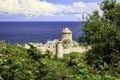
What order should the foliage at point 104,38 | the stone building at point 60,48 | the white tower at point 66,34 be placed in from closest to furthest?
1. the foliage at point 104,38
2. the stone building at point 60,48
3. the white tower at point 66,34

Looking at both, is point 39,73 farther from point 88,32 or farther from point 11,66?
point 88,32

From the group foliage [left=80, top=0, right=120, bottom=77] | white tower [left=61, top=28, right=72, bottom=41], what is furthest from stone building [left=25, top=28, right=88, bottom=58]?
foliage [left=80, top=0, right=120, bottom=77]

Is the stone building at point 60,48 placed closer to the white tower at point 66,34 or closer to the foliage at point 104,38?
the white tower at point 66,34

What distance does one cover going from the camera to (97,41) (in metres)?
32.2

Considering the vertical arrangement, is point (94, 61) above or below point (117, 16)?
below

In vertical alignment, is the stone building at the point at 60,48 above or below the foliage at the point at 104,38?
below

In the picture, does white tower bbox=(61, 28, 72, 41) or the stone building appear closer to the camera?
the stone building

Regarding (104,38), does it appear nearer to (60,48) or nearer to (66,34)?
(60,48)

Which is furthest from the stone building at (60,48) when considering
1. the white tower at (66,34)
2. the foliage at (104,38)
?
the foliage at (104,38)

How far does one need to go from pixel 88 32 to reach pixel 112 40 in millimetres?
2409

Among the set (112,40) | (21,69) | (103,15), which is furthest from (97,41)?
(21,69)

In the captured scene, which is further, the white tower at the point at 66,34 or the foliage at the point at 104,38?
the white tower at the point at 66,34

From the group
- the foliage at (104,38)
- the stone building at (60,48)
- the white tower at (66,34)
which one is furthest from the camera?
the white tower at (66,34)

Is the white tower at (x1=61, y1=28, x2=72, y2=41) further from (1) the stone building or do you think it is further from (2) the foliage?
(2) the foliage
